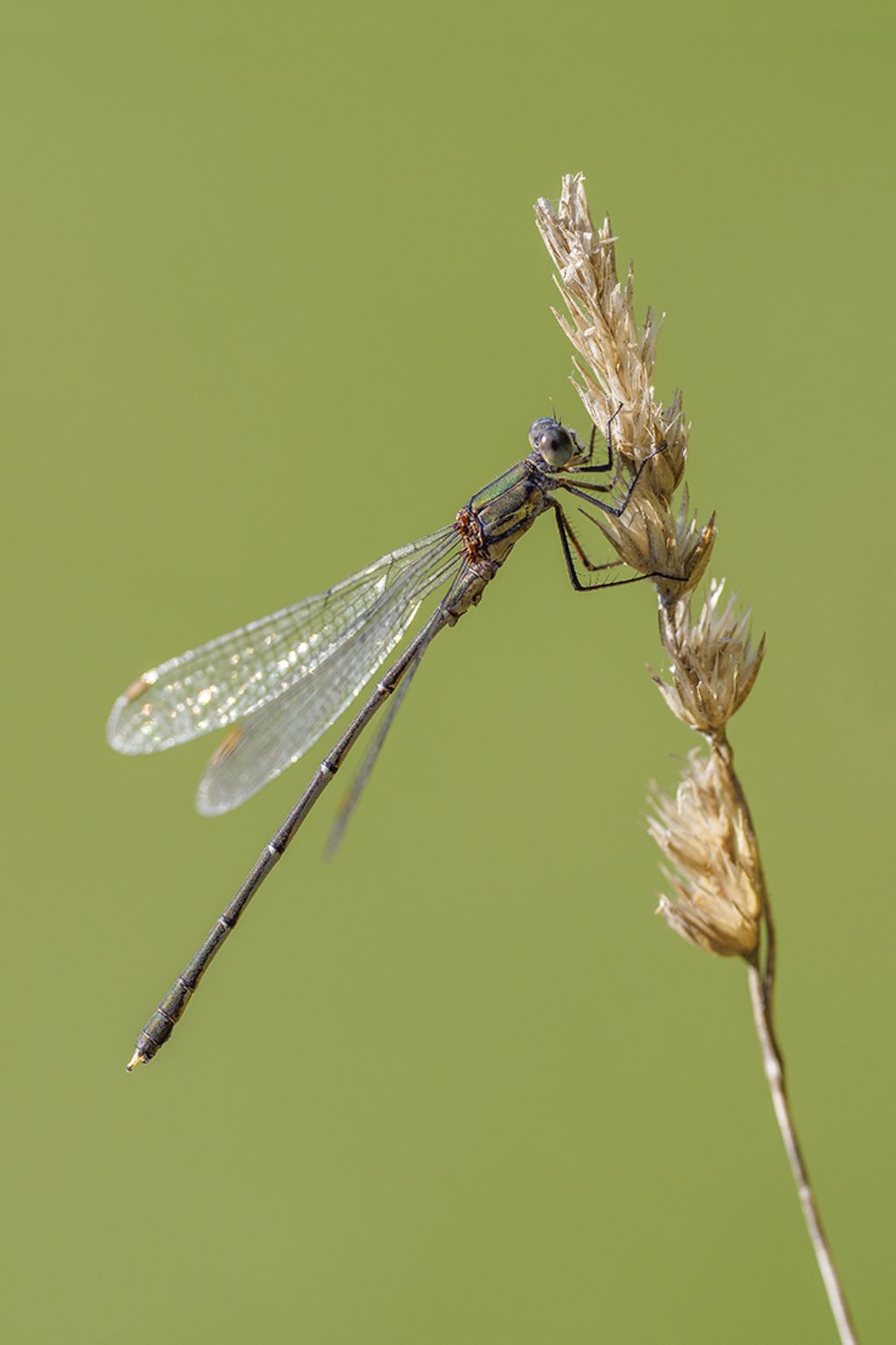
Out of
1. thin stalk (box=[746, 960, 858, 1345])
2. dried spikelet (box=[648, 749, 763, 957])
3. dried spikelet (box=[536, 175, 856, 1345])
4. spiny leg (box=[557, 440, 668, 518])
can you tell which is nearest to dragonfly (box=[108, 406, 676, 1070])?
spiny leg (box=[557, 440, 668, 518])

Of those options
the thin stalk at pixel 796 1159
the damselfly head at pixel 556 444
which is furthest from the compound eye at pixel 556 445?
the thin stalk at pixel 796 1159

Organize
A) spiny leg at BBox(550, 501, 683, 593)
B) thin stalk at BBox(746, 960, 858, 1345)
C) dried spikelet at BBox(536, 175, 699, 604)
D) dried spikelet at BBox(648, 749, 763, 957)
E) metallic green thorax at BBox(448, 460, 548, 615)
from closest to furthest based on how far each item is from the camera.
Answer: thin stalk at BBox(746, 960, 858, 1345) → dried spikelet at BBox(648, 749, 763, 957) → dried spikelet at BBox(536, 175, 699, 604) → spiny leg at BBox(550, 501, 683, 593) → metallic green thorax at BBox(448, 460, 548, 615)

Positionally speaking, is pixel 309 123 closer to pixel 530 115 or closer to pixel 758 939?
pixel 530 115

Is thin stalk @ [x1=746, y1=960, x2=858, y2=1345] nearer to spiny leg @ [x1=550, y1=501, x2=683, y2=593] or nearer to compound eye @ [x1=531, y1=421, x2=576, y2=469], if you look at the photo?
spiny leg @ [x1=550, y1=501, x2=683, y2=593]

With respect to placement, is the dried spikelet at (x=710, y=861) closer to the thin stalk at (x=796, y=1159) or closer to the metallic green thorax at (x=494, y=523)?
the thin stalk at (x=796, y=1159)

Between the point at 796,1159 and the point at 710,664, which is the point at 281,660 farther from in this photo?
the point at 796,1159

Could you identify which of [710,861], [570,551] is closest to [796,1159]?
[710,861]
